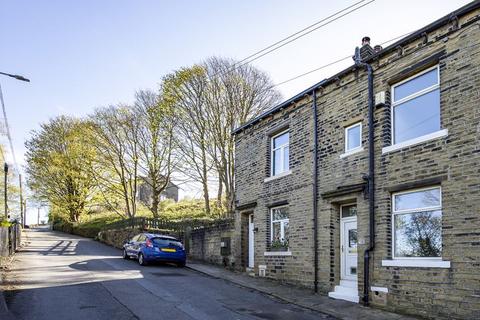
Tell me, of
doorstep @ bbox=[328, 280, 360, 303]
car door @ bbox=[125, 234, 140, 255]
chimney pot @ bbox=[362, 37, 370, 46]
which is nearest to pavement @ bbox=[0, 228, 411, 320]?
doorstep @ bbox=[328, 280, 360, 303]

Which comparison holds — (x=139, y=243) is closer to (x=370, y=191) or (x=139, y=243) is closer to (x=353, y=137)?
(x=353, y=137)

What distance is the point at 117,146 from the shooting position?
36.1 m

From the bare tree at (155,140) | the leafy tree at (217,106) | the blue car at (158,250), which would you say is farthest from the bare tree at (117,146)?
the blue car at (158,250)

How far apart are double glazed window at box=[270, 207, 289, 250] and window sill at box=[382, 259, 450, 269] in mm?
5289

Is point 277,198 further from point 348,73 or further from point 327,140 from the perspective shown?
point 348,73

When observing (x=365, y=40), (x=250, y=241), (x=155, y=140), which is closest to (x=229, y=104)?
(x=155, y=140)

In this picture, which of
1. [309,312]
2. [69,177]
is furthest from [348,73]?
[69,177]

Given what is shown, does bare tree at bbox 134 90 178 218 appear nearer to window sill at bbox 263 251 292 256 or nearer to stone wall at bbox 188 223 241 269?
stone wall at bbox 188 223 241 269

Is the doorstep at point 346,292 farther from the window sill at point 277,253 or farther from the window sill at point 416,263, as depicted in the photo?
the window sill at point 277,253

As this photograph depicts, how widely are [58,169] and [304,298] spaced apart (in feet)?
108

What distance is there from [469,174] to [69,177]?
123 feet

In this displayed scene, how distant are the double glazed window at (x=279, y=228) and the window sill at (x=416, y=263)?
5289 mm

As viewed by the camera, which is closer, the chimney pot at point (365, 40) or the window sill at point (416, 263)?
the window sill at point (416, 263)

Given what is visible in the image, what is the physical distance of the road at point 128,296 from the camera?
34.9 feet
